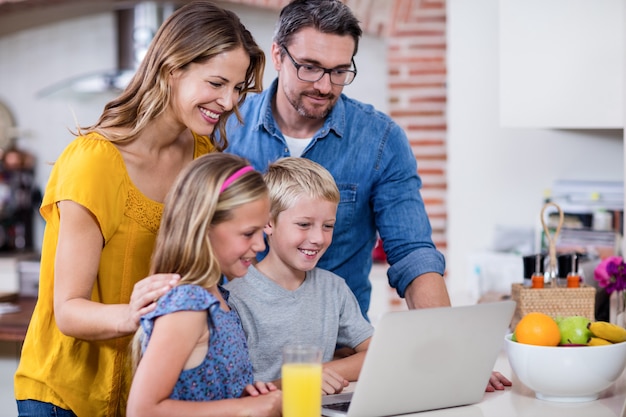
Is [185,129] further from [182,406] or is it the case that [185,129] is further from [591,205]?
[591,205]

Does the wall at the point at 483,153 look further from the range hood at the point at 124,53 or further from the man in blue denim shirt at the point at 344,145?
the range hood at the point at 124,53

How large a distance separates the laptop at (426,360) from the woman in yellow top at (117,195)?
453 mm

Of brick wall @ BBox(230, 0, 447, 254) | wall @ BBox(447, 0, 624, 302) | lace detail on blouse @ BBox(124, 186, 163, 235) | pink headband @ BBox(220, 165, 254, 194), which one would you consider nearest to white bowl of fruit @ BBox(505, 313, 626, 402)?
pink headband @ BBox(220, 165, 254, 194)

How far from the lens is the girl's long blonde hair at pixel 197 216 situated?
1.55 metres

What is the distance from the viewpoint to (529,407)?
169 centimetres

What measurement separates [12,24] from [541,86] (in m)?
3.58

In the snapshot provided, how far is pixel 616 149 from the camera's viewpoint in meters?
3.53

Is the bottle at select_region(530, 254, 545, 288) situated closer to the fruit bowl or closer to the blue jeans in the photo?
the fruit bowl

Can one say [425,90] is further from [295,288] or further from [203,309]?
[203,309]

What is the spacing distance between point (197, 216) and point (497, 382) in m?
0.70

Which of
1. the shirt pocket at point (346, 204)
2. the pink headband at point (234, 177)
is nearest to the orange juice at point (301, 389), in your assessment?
the pink headband at point (234, 177)

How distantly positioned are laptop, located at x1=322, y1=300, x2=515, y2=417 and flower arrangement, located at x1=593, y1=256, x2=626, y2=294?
3.15 ft

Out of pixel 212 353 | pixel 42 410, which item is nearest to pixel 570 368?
pixel 212 353

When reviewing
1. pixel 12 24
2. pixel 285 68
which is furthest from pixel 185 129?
pixel 12 24
